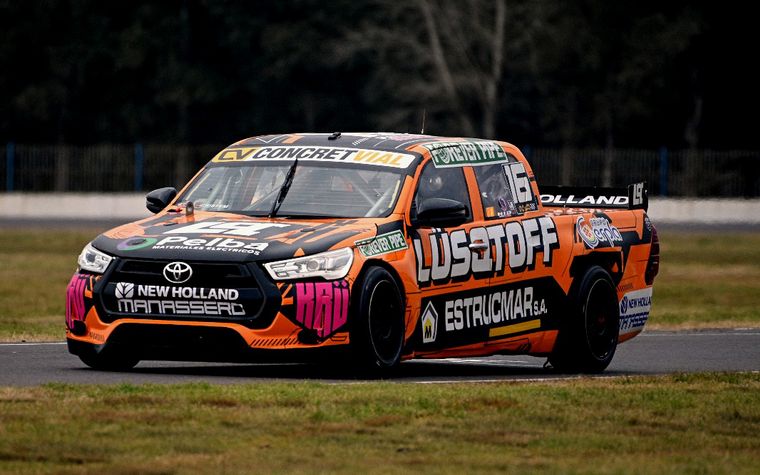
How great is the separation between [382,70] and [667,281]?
37176 mm

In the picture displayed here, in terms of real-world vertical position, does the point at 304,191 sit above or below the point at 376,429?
above

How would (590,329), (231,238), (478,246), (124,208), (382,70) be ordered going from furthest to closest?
(382,70)
(124,208)
(590,329)
(478,246)
(231,238)

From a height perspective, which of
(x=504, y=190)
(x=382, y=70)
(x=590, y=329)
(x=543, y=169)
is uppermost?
(x=382, y=70)

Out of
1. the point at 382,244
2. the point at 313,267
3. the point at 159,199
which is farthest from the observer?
the point at 159,199

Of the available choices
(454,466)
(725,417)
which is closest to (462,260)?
(725,417)

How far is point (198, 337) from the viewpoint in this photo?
470 inches

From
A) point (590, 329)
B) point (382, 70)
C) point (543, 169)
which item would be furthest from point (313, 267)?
point (382, 70)

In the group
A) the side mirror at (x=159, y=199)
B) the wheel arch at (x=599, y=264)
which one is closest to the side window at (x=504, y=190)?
the wheel arch at (x=599, y=264)

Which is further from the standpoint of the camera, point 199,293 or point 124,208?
point 124,208

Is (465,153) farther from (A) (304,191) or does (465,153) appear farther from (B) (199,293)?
(B) (199,293)

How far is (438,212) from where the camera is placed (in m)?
12.6

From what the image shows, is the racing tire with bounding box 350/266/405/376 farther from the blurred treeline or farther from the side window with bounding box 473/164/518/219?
the blurred treeline

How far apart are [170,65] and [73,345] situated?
58.5m

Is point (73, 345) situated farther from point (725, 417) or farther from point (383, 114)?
point (383, 114)
